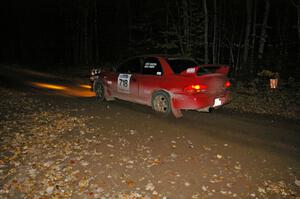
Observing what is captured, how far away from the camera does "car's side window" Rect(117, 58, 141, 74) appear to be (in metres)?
8.34

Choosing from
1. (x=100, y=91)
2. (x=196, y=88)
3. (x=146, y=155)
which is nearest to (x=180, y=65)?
(x=196, y=88)

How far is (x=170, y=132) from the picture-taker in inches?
247

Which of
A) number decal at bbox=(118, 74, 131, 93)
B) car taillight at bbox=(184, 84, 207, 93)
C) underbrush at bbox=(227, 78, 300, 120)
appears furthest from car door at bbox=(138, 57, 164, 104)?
underbrush at bbox=(227, 78, 300, 120)

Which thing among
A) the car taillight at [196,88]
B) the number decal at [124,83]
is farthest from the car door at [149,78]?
the car taillight at [196,88]

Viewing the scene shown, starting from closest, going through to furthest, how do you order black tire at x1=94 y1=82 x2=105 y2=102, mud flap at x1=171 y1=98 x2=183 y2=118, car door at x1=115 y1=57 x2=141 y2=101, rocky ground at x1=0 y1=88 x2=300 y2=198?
rocky ground at x1=0 y1=88 x2=300 y2=198
mud flap at x1=171 y1=98 x2=183 y2=118
car door at x1=115 y1=57 x2=141 y2=101
black tire at x1=94 y1=82 x2=105 y2=102

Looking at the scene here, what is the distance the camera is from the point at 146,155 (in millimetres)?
4996

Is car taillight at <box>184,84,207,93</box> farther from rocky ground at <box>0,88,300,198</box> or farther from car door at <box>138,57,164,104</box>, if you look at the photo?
rocky ground at <box>0,88,300,198</box>

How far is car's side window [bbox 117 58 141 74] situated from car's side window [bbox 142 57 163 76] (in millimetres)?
281

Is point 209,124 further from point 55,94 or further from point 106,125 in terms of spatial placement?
point 55,94

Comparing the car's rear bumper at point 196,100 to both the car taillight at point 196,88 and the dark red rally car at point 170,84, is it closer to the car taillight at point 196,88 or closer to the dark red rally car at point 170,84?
the dark red rally car at point 170,84

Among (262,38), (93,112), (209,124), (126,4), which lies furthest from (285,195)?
(126,4)

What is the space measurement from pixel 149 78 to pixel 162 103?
0.85 m

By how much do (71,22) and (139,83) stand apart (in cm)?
3028

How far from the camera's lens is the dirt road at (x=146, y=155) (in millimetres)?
3846
